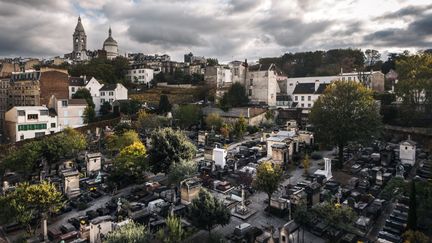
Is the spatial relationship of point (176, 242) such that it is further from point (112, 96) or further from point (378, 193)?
point (112, 96)

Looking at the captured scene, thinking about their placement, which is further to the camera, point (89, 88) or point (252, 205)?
point (89, 88)

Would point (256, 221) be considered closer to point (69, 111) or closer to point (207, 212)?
point (207, 212)

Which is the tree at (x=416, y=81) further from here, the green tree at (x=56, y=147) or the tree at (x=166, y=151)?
the green tree at (x=56, y=147)

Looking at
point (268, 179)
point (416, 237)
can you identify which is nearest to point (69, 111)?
point (268, 179)

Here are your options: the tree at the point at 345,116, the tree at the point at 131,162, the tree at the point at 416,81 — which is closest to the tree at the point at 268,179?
the tree at the point at 345,116

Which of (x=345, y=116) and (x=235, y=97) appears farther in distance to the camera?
(x=235, y=97)

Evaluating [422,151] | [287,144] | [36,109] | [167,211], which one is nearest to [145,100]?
[36,109]
